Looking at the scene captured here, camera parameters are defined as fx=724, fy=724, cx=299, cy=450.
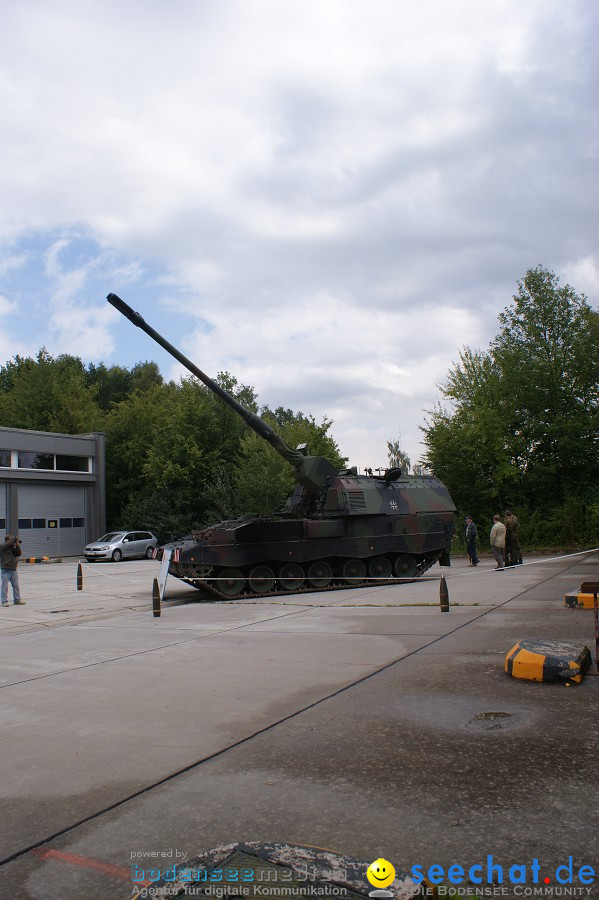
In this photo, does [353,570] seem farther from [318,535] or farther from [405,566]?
[405,566]

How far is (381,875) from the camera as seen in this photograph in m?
2.66

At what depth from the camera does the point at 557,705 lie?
5.64m

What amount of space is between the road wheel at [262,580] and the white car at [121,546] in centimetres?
1446

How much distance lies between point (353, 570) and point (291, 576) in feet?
5.74

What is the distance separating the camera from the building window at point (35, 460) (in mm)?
32094

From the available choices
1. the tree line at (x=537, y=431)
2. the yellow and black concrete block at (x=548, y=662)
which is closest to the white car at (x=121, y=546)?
the tree line at (x=537, y=431)

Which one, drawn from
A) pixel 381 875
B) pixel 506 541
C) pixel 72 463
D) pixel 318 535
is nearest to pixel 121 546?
pixel 72 463

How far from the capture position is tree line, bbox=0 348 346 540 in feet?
108

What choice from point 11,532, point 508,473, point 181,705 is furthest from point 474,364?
point 181,705

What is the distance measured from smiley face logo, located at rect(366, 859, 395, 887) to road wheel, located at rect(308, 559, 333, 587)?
44.5ft

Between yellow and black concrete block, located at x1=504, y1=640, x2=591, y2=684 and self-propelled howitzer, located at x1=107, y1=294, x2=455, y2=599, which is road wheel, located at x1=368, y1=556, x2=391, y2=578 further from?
yellow and black concrete block, located at x1=504, y1=640, x2=591, y2=684

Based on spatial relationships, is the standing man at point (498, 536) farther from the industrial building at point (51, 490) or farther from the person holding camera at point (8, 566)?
the industrial building at point (51, 490)

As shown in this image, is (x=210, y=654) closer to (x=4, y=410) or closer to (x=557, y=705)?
(x=557, y=705)

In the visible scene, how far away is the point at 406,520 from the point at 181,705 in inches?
481
